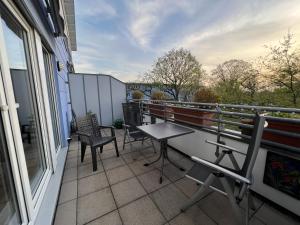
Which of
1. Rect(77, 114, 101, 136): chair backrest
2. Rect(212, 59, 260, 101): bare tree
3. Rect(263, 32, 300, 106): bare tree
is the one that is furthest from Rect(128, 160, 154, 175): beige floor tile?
Rect(212, 59, 260, 101): bare tree

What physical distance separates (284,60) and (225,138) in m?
5.42

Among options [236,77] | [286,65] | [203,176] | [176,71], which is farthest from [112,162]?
[236,77]

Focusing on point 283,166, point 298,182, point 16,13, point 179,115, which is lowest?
point 298,182

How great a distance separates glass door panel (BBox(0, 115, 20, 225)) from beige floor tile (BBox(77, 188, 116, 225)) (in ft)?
1.86

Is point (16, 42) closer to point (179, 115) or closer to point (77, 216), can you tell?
point (77, 216)

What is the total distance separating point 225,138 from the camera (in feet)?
6.59

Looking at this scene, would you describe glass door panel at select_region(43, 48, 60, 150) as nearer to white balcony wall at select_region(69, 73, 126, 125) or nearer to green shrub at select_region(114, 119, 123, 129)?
white balcony wall at select_region(69, 73, 126, 125)

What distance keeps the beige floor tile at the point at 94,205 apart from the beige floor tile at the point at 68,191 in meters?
0.16

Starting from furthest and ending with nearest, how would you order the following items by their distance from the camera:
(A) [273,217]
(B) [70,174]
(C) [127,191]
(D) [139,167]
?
(D) [139,167] → (B) [70,174] → (C) [127,191] → (A) [273,217]

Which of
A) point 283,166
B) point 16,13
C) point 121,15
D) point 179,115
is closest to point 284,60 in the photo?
point 179,115

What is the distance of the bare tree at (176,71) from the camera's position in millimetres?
8656

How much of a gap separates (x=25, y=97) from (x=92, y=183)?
4.82 feet

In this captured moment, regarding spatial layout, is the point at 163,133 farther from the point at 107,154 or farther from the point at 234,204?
the point at 107,154

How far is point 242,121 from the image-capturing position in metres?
1.87
